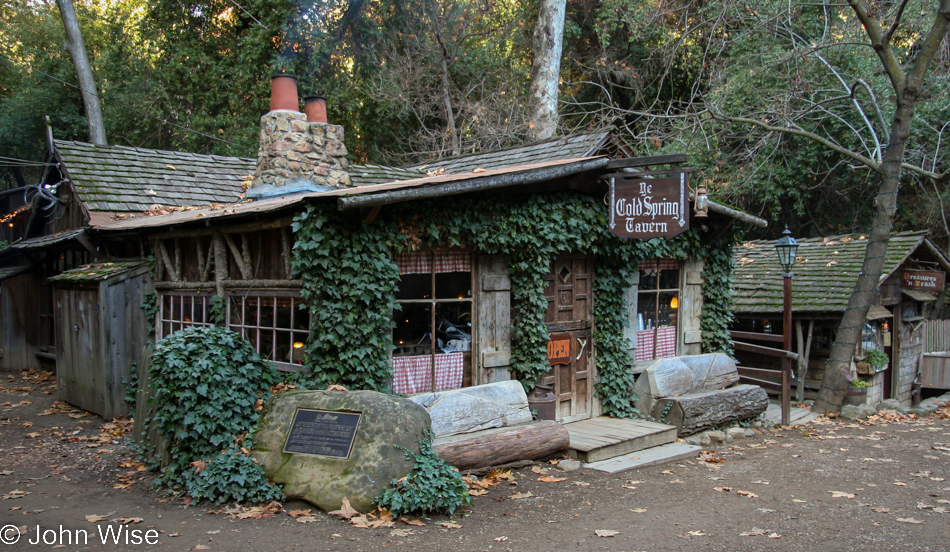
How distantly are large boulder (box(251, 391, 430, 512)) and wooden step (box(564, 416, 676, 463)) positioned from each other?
2394 millimetres

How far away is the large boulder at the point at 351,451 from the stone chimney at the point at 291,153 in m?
4.21

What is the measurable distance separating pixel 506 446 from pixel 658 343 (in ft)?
13.8

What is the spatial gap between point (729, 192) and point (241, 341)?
12.4m

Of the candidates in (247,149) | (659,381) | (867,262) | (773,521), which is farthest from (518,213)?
(247,149)

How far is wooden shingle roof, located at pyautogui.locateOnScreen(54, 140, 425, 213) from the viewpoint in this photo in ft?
38.2

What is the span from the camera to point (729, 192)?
51.4 ft

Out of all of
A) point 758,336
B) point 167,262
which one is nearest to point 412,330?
point 167,262

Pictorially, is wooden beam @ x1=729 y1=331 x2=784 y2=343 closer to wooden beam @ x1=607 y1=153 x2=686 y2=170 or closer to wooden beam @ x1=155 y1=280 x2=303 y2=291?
wooden beam @ x1=607 y1=153 x2=686 y2=170

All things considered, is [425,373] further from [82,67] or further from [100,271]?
[82,67]

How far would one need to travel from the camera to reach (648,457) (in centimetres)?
808

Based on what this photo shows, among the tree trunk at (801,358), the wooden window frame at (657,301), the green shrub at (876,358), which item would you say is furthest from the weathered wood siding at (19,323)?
Answer: the green shrub at (876,358)

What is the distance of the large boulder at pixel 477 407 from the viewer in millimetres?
7094

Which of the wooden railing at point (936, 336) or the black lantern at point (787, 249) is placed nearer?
the black lantern at point (787, 249)

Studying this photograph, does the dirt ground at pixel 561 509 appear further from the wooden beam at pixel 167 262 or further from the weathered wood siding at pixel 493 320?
the wooden beam at pixel 167 262
